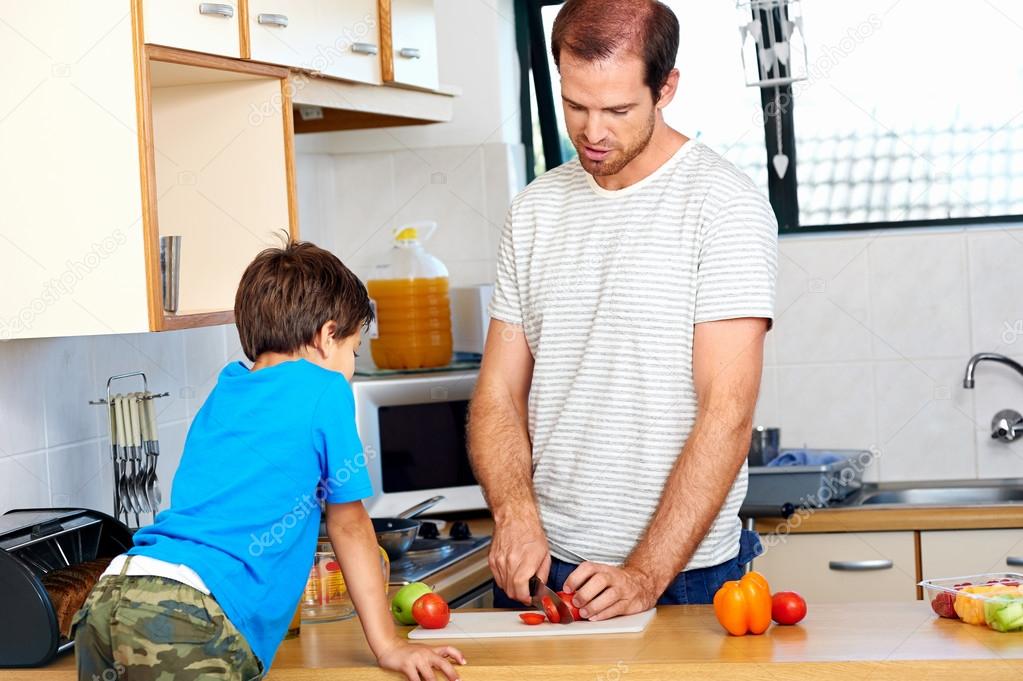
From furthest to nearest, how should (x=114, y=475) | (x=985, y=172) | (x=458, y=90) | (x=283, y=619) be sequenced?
(x=985, y=172)
(x=458, y=90)
(x=114, y=475)
(x=283, y=619)

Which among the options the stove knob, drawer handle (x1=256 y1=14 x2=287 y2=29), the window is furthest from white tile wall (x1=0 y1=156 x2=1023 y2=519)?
drawer handle (x1=256 y1=14 x2=287 y2=29)

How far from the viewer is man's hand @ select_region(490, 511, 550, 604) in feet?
5.48

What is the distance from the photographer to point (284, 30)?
80.6 inches

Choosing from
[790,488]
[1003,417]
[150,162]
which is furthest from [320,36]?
[1003,417]

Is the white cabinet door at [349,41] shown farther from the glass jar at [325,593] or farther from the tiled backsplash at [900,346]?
the tiled backsplash at [900,346]

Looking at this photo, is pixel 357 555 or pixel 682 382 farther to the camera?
pixel 682 382

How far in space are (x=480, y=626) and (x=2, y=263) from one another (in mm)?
818

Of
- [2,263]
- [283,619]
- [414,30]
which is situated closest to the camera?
[283,619]

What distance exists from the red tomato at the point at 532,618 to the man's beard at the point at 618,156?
614 millimetres

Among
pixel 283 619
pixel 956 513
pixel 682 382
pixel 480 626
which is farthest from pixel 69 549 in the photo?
pixel 956 513

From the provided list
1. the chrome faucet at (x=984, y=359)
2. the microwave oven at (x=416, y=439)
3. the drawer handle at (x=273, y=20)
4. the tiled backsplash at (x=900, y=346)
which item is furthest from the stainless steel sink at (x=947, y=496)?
the drawer handle at (x=273, y=20)

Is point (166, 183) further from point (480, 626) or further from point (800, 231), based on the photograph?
point (800, 231)

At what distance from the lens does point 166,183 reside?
207 centimetres

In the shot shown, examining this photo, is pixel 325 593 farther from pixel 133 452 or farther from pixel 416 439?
pixel 416 439
